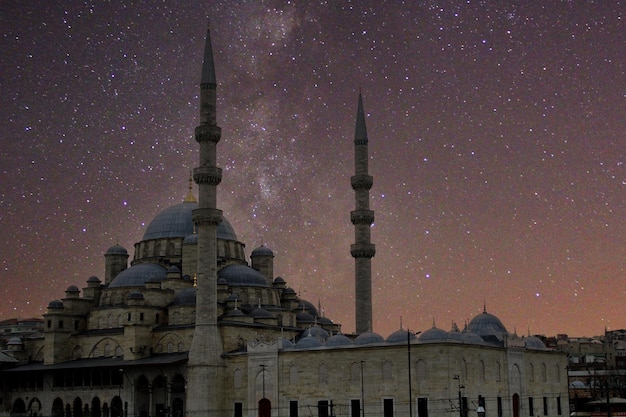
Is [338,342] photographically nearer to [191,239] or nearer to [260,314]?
[260,314]

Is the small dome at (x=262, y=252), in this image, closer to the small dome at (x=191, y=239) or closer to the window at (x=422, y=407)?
the small dome at (x=191, y=239)

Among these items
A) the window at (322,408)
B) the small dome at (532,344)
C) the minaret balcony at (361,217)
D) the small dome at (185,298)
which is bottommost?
the window at (322,408)

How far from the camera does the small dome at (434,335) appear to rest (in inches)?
1810

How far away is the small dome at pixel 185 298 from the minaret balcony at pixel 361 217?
12006mm

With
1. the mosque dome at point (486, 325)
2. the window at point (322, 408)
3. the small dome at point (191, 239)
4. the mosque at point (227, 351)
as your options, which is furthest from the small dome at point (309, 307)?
the window at point (322, 408)

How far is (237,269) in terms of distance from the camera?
6350 cm

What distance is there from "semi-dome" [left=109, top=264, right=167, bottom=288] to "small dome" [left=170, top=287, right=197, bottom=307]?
7.84ft

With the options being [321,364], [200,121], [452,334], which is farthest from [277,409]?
[200,121]

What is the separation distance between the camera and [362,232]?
57.4 meters

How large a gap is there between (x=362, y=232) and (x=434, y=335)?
12768 millimetres

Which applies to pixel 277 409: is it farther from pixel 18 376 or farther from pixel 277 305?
pixel 18 376

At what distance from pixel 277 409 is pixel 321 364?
12.9 ft

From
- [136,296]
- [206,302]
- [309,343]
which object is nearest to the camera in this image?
[309,343]

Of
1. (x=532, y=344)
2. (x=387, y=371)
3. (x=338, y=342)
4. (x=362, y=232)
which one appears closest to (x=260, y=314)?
(x=362, y=232)
